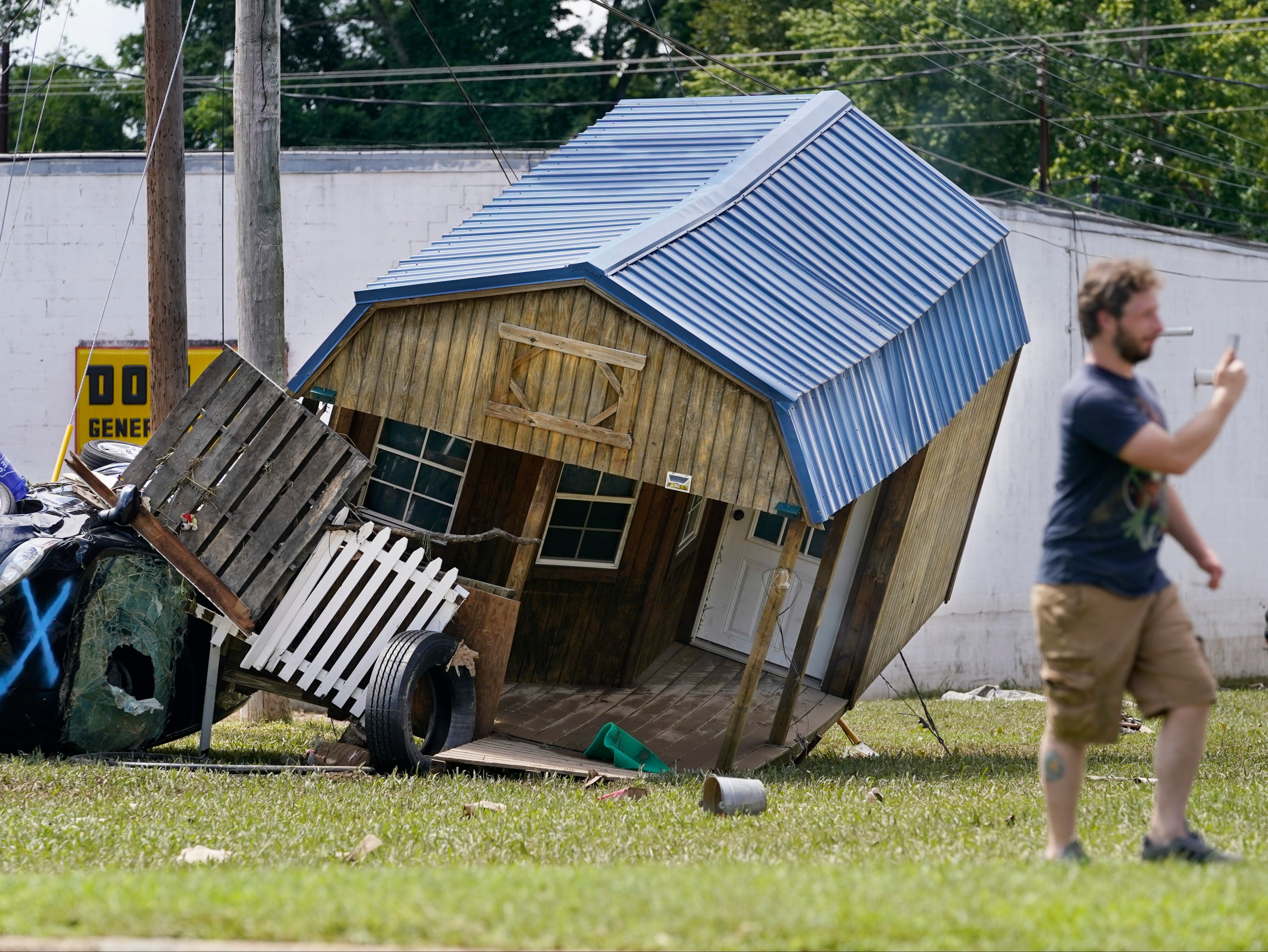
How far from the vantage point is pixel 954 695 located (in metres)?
20.2

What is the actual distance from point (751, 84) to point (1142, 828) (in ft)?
115

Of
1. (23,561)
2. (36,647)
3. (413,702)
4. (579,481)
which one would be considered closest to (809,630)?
(579,481)

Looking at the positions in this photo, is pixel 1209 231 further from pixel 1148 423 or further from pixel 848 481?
pixel 1148 423

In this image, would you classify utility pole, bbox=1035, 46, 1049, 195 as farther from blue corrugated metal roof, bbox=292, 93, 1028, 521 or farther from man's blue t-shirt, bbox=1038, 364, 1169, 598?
man's blue t-shirt, bbox=1038, 364, 1169, 598

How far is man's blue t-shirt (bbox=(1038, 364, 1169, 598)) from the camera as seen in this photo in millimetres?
4957

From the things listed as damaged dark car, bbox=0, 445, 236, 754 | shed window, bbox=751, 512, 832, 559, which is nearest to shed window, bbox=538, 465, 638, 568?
shed window, bbox=751, 512, 832, 559

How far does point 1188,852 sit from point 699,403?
504cm

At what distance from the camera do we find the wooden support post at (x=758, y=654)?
31.7 ft

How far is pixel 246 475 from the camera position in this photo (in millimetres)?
9953

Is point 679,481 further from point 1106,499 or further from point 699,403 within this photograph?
point 1106,499

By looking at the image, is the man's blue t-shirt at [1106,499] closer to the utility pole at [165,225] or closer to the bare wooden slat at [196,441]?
the bare wooden slat at [196,441]

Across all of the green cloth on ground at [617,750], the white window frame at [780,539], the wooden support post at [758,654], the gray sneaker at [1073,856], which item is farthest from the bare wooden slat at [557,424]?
the gray sneaker at [1073,856]

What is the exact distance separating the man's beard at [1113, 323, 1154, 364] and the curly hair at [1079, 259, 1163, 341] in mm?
56

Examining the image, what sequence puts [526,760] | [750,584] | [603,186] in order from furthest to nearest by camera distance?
1. [750,584]
2. [603,186]
3. [526,760]
